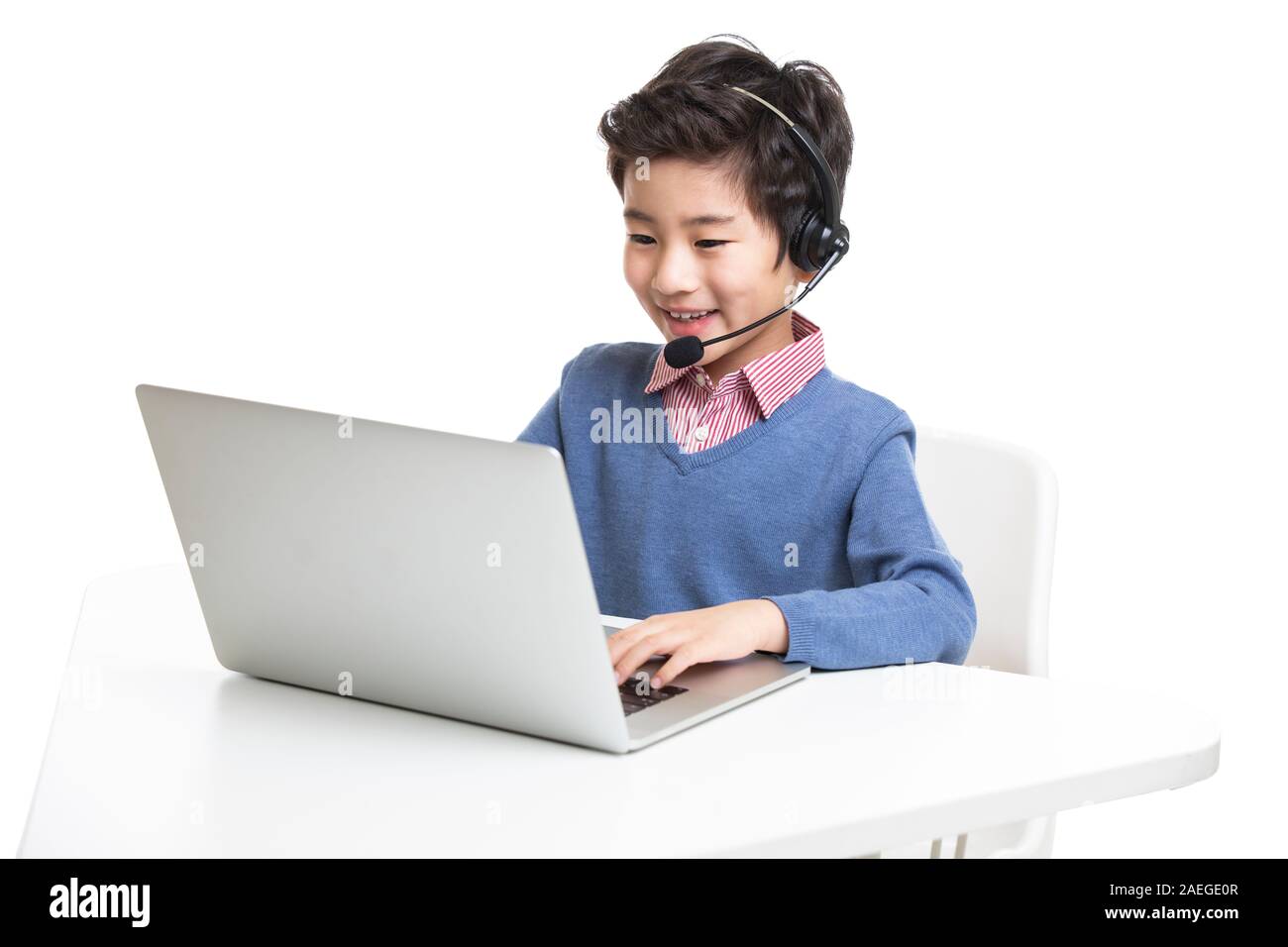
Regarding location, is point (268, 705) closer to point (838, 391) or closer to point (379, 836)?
point (379, 836)

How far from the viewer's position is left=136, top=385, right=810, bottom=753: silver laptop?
1.31 m

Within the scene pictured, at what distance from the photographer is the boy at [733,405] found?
1.97m

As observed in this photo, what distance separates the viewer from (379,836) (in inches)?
47.3

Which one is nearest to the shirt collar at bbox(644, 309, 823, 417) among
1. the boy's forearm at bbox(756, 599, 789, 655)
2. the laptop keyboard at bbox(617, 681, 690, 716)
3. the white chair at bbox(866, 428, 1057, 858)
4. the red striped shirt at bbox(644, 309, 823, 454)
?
the red striped shirt at bbox(644, 309, 823, 454)

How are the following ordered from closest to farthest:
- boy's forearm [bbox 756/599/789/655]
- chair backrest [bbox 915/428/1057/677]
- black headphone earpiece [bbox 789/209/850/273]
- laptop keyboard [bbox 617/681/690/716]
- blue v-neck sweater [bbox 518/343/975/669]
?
laptop keyboard [bbox 617/681/690/716] < boy's forearm [bbox 756/599/789/655] < blue v-neck sweater [bbox 518/343/975/669] < black headphone earpiece [bbox 789/209/850/273] < chair backrest [bbox 915/428/1057/677]

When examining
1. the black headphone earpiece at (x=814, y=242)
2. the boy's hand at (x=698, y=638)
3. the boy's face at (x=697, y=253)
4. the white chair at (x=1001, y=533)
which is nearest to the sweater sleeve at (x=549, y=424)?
the boy's face at (x=697, y=253)

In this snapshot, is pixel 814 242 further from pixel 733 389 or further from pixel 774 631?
pixel 774 631

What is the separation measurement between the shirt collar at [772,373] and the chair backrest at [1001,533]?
33cm

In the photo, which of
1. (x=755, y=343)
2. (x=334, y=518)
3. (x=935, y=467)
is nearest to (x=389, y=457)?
(x=334, y=518)

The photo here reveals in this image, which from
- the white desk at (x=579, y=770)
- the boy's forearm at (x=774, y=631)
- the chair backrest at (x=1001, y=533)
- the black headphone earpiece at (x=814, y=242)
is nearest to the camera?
the white desk at (x=579, y=770)

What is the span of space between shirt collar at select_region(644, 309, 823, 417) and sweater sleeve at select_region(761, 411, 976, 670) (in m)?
0.15

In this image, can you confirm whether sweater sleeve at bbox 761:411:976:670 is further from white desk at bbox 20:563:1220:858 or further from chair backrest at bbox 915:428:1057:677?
chair backrest at bbox 915:428:1057:677

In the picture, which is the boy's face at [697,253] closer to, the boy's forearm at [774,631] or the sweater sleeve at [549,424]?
the sweater sleeve at [549,424]
